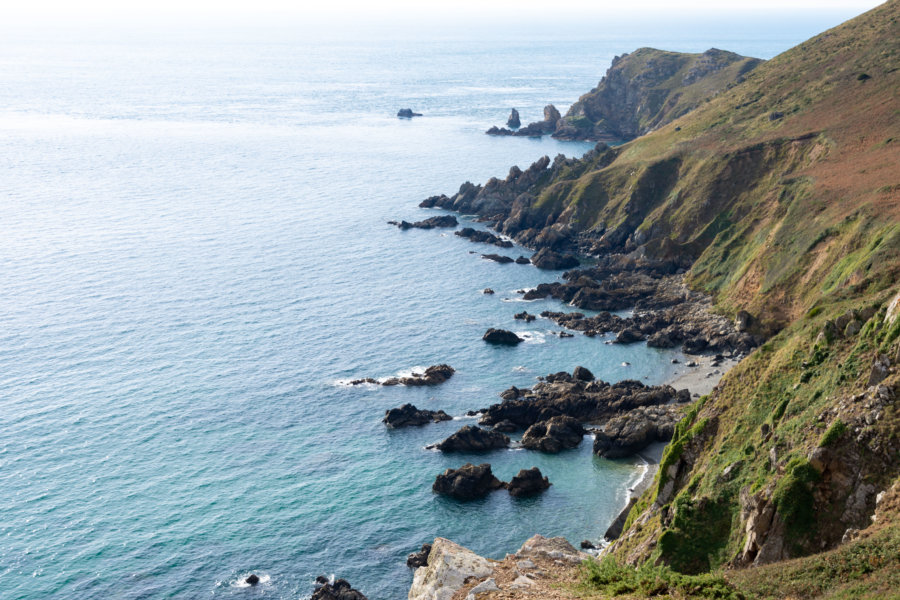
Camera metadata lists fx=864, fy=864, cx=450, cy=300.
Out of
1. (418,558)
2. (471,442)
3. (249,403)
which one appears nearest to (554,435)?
(471,442)

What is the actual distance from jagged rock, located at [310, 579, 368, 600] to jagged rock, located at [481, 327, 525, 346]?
52.9 m

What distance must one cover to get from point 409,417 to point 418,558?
25642mm

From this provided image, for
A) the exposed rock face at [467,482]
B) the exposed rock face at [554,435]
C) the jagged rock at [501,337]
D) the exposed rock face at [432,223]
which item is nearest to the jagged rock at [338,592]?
the exposed rock face at [467,482]

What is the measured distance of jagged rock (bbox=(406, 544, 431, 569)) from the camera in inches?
2734

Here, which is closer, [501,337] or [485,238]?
[501,337]

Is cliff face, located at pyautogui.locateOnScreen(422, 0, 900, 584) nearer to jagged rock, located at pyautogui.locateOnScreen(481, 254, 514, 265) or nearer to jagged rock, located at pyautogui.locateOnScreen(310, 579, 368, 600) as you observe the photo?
jagged rock, located at pyautogui.locateOnScreen(481, 254, 514, 265)

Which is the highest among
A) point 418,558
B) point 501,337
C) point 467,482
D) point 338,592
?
point 501,337

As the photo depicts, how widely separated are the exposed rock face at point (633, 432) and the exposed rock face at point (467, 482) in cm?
1221

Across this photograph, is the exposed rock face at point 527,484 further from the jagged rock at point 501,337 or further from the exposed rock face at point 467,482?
the jagged rock at point 501,337

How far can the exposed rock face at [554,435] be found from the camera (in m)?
87.7

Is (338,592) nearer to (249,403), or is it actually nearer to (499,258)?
(249,403)

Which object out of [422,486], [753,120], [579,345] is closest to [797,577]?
[422,486]

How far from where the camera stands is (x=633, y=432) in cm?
8644

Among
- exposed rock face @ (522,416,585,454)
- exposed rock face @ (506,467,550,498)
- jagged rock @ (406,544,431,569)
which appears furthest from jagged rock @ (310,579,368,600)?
exposed rock face @ (522,416,585,454)
